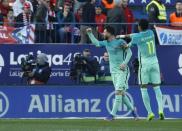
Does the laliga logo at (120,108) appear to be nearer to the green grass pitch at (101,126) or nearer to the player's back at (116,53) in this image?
the player's back at (116,53)

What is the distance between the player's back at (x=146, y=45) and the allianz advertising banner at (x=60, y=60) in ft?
13.4

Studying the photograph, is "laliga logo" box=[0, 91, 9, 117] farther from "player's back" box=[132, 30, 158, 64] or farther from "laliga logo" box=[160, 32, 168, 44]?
"laliga logo" box=[160, 32, 168, 44]

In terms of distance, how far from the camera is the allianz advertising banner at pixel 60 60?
22.2 metres

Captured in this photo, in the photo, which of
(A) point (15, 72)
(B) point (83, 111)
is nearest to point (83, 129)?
(B) point (83, 111)

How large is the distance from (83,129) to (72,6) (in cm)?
1027

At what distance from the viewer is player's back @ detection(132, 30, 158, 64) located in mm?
17984

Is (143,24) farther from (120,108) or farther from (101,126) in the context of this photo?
(101,126)

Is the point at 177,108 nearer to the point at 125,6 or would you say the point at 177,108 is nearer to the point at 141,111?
the point at 141,111

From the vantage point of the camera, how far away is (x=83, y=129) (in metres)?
14.9

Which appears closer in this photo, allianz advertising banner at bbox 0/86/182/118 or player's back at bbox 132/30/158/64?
player's back at bbox 132/30/158/64

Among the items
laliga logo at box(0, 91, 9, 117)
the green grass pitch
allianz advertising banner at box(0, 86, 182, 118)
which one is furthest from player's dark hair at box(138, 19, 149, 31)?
laliga logo at box(0, 91, 9, 117)

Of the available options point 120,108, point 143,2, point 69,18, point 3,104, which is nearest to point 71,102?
point 120,108

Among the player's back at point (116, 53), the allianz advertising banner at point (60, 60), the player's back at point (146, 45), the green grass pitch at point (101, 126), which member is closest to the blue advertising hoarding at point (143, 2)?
the allianz advertising banner at point (60, 60)

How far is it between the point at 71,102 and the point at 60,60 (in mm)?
2698
